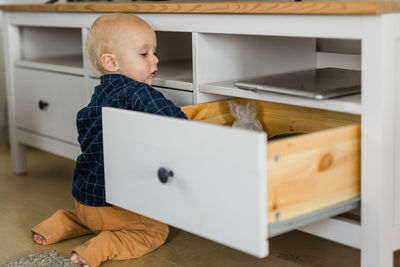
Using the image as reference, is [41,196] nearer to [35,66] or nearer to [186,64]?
[35,66]

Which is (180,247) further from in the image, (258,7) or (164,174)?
(258,7)

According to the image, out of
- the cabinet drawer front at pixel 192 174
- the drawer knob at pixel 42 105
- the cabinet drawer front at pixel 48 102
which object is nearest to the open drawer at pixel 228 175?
the cabinet drawer front at pixel 192 174

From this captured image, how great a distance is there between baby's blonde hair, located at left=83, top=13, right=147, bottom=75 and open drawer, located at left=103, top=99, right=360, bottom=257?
0.92 ft

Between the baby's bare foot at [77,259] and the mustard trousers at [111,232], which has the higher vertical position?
the mustard trousers at [111,232]

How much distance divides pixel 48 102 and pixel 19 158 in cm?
33

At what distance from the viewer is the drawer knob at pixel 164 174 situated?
101 cm

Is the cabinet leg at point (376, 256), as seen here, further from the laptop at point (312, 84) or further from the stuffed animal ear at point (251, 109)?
the stuffed animal ear at point (251, 109)

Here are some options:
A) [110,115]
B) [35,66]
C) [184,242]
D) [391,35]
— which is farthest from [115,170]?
[35,66]

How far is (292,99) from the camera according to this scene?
1.15 m

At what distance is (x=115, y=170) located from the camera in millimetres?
1156

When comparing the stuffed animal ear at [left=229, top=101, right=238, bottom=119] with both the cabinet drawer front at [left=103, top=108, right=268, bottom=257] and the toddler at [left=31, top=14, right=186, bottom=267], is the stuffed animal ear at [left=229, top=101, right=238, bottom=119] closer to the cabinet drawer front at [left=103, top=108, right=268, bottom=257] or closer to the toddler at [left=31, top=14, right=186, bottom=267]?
the toddler at [left=31, top=14, right=186, bottom=267]

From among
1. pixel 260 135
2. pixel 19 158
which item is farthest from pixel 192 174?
pixel 19 158

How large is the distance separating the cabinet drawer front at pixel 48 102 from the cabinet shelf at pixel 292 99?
1.83 feet

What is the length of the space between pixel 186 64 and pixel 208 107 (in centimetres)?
45
